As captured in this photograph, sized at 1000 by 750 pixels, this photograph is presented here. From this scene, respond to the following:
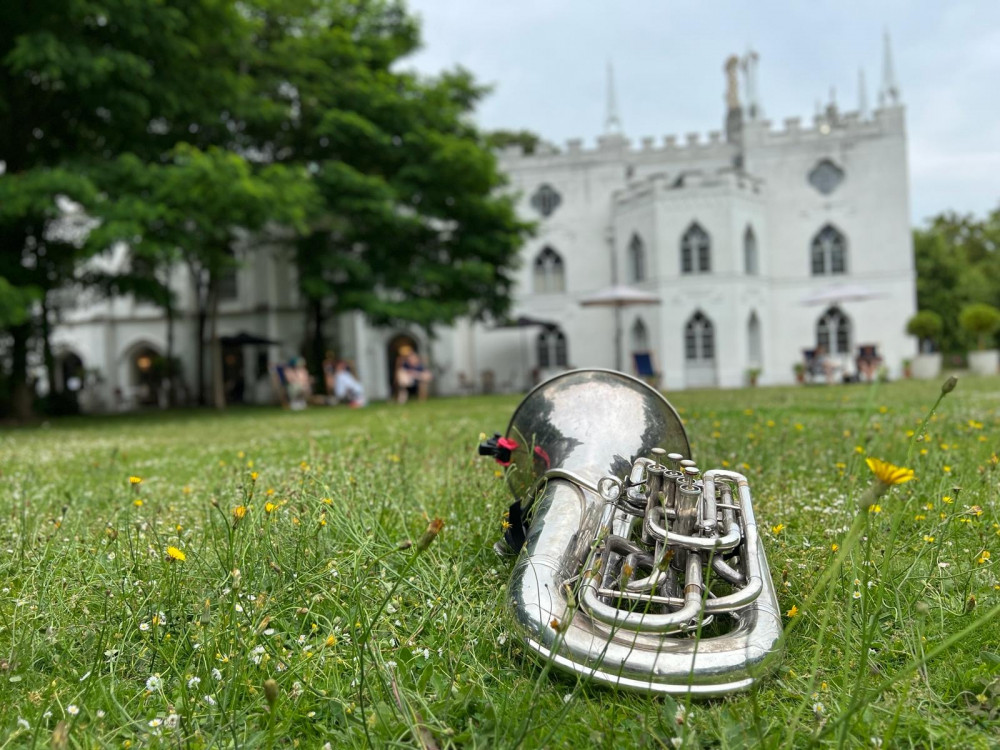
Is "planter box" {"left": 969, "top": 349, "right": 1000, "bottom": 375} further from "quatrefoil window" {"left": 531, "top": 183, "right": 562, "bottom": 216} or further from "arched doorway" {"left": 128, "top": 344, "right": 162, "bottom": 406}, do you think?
"arched doorway" {"left": 128, "top": 344, "right": 162, "bottom": 406}

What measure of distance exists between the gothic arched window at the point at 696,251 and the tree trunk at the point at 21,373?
75.6 ft

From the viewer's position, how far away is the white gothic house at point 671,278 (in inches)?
1151

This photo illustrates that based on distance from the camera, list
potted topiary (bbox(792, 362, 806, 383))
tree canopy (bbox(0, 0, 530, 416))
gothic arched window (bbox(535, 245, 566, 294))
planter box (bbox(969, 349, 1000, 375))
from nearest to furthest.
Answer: tree canopy (bbox(0, 0, 530, 416))
planter box (bbox(969, 349, 1000, 375))
potted topiary (bbox(792, 362, 806, 383))
gothic arched window (bbox(535, 245, 566, 294))

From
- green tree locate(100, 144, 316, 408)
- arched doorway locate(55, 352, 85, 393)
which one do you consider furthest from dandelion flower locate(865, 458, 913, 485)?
arched doorway locate(55, 352, 85, 393)

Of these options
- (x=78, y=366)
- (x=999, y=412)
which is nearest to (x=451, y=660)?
(x=999, y=412)

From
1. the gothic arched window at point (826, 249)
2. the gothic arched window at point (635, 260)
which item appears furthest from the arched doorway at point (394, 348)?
the gothic arched window at point (826, 249)

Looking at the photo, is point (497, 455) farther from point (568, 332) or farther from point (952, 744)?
point (568, 332)

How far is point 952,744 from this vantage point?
1.74m

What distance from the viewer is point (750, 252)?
30.2 metres

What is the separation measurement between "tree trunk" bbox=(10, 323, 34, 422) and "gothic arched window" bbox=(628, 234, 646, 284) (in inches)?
895

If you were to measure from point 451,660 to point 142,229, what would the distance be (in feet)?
44.2

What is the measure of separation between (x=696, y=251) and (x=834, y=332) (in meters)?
7.40

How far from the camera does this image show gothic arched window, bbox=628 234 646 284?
31.0 m

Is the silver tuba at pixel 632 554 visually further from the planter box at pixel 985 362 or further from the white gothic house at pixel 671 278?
the planter box at pixel 985 362
